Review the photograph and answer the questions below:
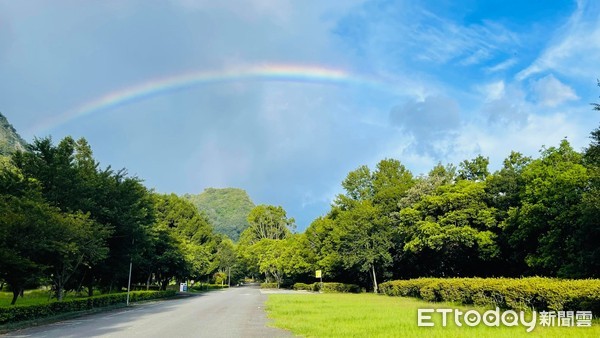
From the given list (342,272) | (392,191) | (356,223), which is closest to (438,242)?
(356,223)

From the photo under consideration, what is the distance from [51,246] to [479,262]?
36546 millimetres

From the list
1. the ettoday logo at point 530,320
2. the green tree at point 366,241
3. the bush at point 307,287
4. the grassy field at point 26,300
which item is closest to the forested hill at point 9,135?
the bush at point 307,287

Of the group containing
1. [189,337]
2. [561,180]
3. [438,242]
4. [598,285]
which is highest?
[561,180]

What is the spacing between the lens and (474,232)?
36750 millimetres

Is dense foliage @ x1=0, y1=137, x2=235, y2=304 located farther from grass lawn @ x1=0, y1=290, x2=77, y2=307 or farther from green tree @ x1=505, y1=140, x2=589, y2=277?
green tree @ x1=505, y1=140, x2=589, y2=277

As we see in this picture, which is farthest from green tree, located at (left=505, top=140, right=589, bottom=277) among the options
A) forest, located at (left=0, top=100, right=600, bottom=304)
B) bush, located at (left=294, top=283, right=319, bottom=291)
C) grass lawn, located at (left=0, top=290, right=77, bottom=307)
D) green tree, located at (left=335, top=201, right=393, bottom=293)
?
bush, located at (left=294, top=283, right=319, bottom=291)

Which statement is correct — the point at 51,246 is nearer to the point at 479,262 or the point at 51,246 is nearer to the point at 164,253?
the point at 164,253

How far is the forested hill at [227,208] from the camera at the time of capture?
168538 millimetres

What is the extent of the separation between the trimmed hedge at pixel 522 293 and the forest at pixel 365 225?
7.29 metres

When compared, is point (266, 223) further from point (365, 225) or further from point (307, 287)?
point (365, 225)

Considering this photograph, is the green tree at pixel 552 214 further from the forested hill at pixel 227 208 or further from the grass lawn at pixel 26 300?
the forested hill at pixel 227 208

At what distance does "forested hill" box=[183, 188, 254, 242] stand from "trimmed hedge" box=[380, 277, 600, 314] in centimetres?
14403

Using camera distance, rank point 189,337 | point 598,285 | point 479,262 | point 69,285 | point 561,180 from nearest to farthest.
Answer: point 189,337
point 598,285
point 561,180
point 69,285
point 479,262

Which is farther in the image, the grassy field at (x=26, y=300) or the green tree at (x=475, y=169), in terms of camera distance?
the green tree at (x=475, y=169)
